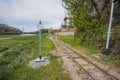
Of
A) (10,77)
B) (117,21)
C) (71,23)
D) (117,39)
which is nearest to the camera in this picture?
(10,77)

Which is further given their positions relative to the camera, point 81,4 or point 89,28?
point 81,4

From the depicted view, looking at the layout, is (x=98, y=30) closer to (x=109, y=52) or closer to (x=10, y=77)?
(x=109, y=52)

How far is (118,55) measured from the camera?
29.9 ft

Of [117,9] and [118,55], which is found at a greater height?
[117,9]

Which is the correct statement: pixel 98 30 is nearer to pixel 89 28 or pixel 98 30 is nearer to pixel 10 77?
pixel 89 28

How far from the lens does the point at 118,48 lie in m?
9.54

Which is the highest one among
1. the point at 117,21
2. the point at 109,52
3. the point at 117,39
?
the point at 117,21

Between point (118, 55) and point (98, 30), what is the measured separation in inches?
175

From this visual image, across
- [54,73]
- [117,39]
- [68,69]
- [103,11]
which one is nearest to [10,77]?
[54,73]

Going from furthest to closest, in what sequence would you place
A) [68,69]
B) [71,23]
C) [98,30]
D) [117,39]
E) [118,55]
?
1. [71,23]
2. [98,30]
3. [117,39]
4. [118,55]
5. [68,69]

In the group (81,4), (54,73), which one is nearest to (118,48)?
(54,73)

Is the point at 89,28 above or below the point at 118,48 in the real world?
above

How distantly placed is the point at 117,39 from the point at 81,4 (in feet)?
24.8

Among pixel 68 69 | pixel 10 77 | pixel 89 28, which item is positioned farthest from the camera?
pixel 89 28
